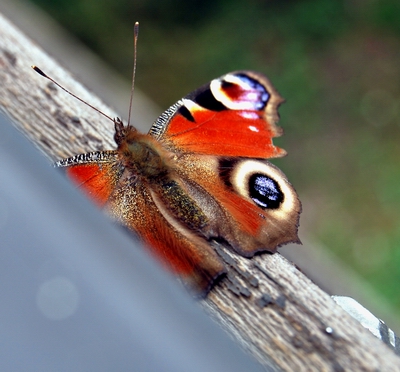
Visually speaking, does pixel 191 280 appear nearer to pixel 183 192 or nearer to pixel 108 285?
pixel 183 192

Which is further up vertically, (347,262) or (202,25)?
(202,25)

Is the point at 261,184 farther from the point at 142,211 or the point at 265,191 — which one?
the point at 142,211

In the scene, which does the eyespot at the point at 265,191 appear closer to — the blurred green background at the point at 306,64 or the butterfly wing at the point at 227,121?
the butterfly wing at the point at 227,121

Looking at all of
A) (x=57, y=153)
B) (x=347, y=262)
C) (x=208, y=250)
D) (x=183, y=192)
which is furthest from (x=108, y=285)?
(x=347, y=262)

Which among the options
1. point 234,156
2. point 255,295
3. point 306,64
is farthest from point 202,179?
point 306,64

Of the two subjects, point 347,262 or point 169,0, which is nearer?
point 347,262

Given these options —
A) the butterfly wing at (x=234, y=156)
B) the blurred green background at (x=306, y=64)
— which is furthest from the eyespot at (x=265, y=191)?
the blurred green background at (x=306, y=64)
